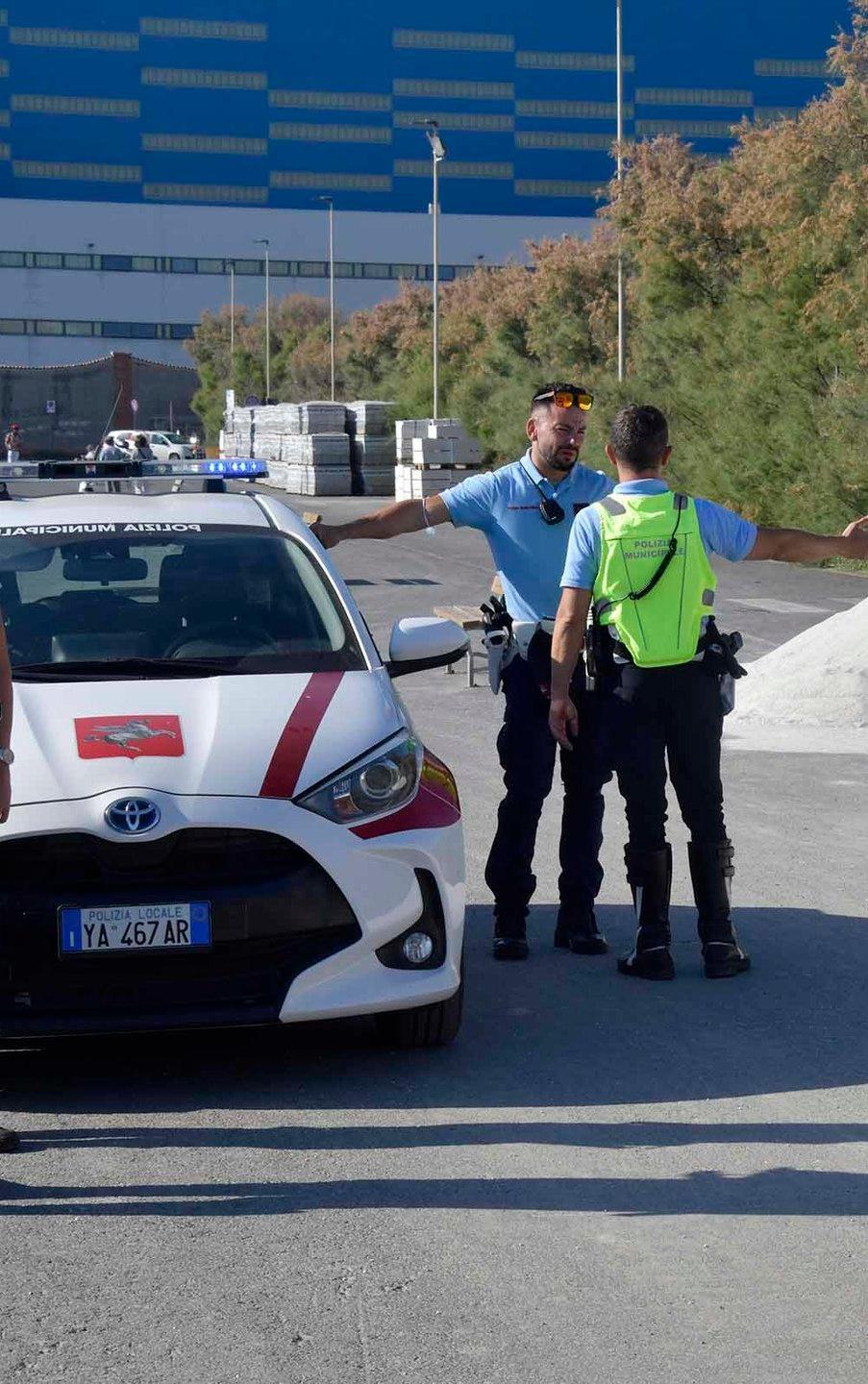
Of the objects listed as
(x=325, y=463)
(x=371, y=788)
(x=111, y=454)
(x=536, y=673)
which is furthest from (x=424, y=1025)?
(x=325, y=463)

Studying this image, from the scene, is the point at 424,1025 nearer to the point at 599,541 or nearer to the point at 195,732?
the point at 195,732

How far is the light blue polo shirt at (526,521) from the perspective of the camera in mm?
6914

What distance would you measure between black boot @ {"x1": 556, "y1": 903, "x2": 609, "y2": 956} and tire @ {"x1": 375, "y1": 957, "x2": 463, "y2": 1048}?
1328mm

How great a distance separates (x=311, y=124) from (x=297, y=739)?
312ft

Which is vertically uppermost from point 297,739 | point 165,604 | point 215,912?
point 165,604

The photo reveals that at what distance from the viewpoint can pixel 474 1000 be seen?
6227 mm

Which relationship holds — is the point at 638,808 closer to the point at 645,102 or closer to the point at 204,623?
the point at 204,623

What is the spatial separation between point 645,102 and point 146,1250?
94.9 m

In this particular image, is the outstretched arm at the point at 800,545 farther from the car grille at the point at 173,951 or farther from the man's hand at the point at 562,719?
the car grille at the point at 173,951

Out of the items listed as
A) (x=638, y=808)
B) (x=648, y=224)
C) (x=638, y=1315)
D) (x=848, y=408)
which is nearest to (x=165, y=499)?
(x=638, y=808)

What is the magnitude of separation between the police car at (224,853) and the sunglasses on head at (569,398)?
4.81 ft

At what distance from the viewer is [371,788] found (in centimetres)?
529

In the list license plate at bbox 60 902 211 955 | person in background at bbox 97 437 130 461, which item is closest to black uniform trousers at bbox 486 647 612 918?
license plate at bbox 60 902 211 955

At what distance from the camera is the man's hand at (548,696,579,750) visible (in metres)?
6.59
